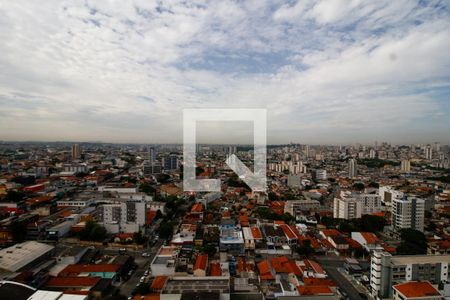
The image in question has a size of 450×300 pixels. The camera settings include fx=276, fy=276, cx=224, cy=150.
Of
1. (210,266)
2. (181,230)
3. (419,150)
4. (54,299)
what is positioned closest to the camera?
(54,299)

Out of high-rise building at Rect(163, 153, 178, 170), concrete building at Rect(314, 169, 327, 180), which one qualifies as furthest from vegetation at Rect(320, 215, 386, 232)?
high-rise building at Rect(163, 153, 178, 170)

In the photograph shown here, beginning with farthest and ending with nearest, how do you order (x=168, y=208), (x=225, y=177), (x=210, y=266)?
(x=225, y=177) → (x=168, y=208) → (x=210, y=266)

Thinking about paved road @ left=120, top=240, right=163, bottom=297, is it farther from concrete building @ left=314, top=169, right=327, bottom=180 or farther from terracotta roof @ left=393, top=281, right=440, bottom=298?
concrete building @ left=314, top=169, right=327, bottom=180

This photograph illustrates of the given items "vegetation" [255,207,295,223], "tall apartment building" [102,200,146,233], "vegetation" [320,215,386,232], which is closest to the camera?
"tall apartment building" [102,200,146,233]

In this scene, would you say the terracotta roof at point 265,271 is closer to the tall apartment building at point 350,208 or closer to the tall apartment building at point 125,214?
the tall apartment building at point 125,214

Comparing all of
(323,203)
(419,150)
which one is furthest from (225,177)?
(419,150)

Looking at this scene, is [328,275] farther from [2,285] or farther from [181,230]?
[2,285]

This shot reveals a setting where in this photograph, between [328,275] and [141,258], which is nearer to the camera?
[328,275]
